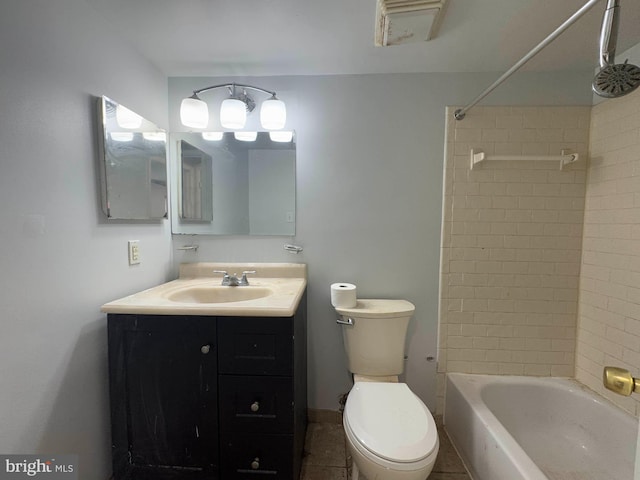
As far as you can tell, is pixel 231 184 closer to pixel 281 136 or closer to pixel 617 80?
pixel 281 136

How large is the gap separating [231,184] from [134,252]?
62 centimetres

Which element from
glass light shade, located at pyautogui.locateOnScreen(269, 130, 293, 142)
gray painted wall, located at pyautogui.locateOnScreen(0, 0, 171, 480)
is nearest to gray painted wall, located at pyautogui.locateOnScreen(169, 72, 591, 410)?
glass light shade, located at pyautogui.locateOnScreen(269, 130, 293, 142)

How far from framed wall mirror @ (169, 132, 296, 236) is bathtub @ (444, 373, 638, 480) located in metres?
1.34

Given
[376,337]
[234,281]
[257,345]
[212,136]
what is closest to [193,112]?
[212,136]

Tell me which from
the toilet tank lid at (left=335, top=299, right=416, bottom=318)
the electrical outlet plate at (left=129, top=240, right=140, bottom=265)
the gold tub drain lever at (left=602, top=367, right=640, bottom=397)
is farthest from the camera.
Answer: the toilet tank lid at (left=335, top=299, right=416, bottom=318)

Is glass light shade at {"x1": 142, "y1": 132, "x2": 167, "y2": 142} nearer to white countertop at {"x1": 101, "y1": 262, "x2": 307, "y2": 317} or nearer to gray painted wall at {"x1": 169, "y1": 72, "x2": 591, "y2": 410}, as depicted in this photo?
gray painted wall at {"x1": 169, "y1": 72, "x2": 591, "y2": 410}

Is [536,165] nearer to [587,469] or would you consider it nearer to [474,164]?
[474,164]

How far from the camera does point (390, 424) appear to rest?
3.47ft

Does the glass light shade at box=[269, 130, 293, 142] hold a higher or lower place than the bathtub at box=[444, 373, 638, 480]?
higher

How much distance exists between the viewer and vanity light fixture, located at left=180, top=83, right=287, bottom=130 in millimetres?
1474

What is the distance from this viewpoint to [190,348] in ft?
3.57

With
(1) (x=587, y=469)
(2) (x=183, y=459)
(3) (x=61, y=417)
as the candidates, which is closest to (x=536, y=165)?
(1) (x=587, y=469)

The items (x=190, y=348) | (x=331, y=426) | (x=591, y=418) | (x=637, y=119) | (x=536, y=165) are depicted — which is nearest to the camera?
(x=190, y=348)

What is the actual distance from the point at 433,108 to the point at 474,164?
398mm
